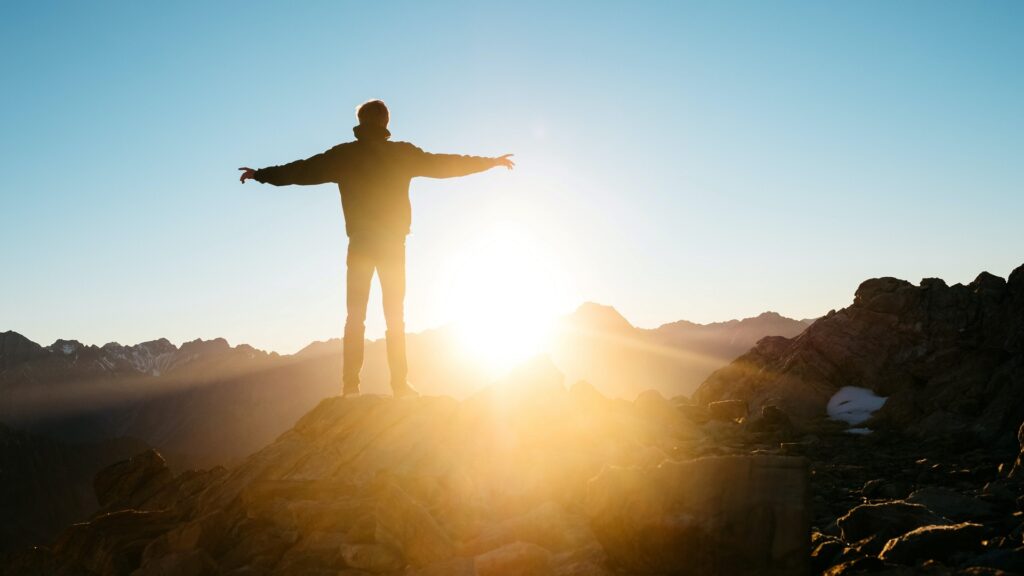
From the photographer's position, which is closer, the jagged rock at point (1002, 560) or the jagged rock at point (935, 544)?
the jagged rock at point (1002, 560)

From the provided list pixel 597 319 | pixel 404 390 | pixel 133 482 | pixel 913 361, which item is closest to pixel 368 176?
pixel 404 390

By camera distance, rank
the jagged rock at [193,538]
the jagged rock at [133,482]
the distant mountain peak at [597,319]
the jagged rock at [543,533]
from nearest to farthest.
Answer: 1. the jagged rock at [543,533]
2. the jagged rock at [193,538]
3. the jagged rock at [133,482]
4. the distant mountain peak at [597,319]

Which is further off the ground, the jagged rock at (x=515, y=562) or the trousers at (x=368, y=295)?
the trousers at (x=368, y=295)

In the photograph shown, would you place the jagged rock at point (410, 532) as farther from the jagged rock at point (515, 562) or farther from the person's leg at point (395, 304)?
the person's leg at point (395, 304)

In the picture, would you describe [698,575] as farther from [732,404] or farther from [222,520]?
[732,404]

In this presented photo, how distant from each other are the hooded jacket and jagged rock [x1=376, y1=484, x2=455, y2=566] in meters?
5.21

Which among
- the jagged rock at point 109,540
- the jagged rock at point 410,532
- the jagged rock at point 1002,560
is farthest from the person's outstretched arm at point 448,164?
the jagged rock at point 1002,560

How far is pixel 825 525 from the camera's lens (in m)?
8.22

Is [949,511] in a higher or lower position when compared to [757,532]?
lower

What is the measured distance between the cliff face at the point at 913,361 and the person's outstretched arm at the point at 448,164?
13.9 metres

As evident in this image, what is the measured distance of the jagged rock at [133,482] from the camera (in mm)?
12977

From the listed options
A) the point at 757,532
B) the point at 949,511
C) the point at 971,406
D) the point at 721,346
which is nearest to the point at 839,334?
the point at 971,406

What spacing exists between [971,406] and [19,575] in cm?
2407

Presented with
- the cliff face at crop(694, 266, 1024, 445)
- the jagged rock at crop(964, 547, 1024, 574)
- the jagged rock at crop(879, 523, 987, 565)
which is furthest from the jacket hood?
the cliff face at crop(694, 266, 1024, 445)
